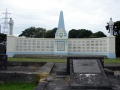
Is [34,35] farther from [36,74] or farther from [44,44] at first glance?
[36,74]

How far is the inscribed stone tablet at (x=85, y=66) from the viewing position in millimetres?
5710

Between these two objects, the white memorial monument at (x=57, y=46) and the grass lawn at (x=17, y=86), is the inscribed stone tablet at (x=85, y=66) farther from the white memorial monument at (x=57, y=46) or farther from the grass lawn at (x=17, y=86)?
the white memorial monument at (x=57, y=46)

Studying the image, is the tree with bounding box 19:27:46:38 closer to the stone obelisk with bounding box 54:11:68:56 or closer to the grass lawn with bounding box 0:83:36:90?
the stone obelisk with bounding box 54:11:68:56

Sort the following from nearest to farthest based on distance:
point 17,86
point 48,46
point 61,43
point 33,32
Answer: point 17,86
point 61,43
point 48,46
point 33,32

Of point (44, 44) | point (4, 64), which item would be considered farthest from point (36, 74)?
point (44, 44)

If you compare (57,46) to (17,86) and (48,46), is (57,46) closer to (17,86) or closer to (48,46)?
(48,46)

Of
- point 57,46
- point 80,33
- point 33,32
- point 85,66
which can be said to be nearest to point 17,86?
point 85,66

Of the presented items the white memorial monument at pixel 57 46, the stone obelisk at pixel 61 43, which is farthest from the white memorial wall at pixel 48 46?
the stone obelisk at pixel 61 43

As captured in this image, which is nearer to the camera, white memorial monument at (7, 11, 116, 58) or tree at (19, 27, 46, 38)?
white memorial monument at (7, 11, 116, 58)

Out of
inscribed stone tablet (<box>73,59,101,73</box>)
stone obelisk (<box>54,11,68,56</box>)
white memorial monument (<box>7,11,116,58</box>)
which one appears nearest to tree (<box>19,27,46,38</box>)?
white memorial monument (<box>7,11,116,58</box>)

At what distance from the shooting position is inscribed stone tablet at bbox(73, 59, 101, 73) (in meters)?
5.71

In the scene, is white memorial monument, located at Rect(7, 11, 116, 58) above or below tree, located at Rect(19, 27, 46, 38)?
below

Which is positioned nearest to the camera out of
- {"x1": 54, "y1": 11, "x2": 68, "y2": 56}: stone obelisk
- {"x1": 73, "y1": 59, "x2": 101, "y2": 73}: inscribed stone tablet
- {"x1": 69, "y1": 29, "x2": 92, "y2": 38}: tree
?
{"x1": 73, "y1": 59, "x2": 101, "y2": 73}: inscribed stone tablet

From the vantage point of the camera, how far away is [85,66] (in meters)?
6.00
